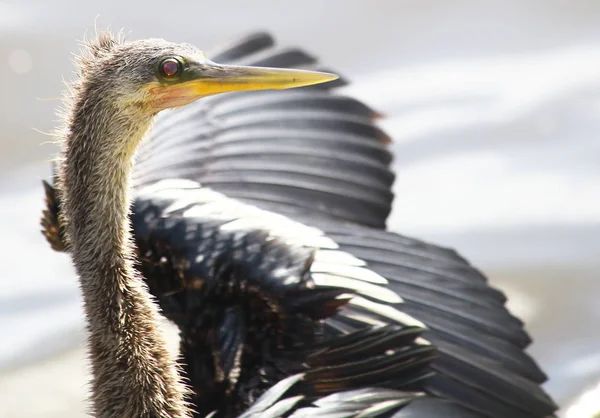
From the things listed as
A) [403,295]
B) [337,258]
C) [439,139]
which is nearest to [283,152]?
[337,258]

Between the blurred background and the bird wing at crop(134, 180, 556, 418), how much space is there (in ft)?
1.90

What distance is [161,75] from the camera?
3.71 m

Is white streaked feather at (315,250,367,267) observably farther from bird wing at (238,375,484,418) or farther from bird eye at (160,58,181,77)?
bird eye at (160,58,181,77)

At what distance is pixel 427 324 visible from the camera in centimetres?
439

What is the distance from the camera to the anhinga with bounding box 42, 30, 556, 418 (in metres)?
3.70

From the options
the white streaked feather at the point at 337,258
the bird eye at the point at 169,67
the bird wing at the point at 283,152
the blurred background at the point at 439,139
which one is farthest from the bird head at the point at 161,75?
the blurred background at the point at 439,139

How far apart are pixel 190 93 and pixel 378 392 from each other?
103 cm

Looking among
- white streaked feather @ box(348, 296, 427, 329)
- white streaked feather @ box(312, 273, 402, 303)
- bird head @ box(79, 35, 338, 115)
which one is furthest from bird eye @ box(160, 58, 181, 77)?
white streaked feather @ box(348, 296, 427, 329)

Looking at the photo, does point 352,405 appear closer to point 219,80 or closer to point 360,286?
point 360,286

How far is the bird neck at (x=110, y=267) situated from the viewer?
367cm

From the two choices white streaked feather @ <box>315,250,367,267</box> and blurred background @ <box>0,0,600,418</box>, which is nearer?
white streaked feather @ <box>315,250,367,267</box>

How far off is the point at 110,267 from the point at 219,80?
59cm

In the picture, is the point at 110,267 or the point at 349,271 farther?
the point at 349,271

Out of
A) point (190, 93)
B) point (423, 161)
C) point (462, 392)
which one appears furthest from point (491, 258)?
point (190, 93)
